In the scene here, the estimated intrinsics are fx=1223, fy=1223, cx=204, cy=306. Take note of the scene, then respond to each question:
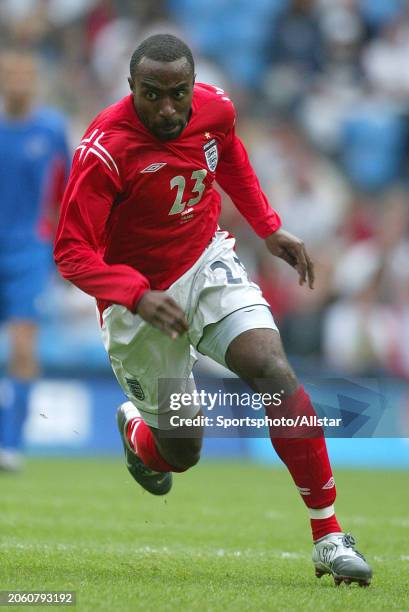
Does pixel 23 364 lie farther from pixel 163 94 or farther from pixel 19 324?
pixel 163 94

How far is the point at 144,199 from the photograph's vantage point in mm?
5230

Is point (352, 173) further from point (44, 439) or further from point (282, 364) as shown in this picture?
point (282, 364)

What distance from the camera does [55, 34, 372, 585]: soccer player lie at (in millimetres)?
4904

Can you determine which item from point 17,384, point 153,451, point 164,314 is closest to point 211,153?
point 164,314

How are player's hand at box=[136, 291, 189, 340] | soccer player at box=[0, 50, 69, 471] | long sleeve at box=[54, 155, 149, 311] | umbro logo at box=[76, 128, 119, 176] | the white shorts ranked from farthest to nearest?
soccer player at box=[0, 50, 69, 471]
the white shorts
umbro logo at box=[76, 128, 119, 176]
long sleeve at box=[54, 155, 149, 311]
player's hand at box=[136, 291, 189, 340]

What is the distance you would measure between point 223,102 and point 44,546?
88.5 inches

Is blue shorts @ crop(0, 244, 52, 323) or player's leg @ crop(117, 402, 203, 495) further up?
player's leg @ crop(117, 402, 203, 495)

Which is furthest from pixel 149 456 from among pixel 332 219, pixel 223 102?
pixel 332 219

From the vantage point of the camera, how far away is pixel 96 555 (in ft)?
18.4

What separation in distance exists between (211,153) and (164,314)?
1.26 m

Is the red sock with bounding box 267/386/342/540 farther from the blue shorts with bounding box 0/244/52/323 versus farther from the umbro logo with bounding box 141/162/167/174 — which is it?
the blue shorts with bounding box 0/244/52/323

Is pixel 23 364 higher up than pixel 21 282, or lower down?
lower down

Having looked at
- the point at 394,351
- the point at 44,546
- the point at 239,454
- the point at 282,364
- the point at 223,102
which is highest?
the point at 223,102

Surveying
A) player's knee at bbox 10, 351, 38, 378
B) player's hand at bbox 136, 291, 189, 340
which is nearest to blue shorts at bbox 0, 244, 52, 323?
player's knee at bbox 10, 351, 38, 378
